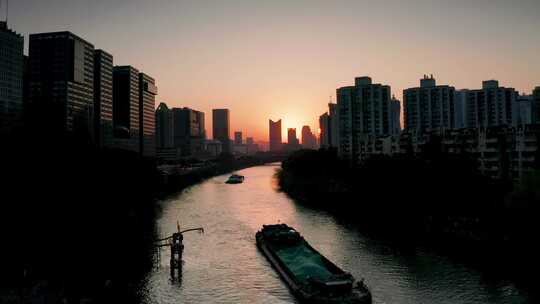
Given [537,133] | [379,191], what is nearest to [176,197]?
[379,191]

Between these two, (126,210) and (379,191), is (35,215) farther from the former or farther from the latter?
(379,191)

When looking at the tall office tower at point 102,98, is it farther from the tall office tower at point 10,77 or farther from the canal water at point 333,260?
the canal water at point 333,260

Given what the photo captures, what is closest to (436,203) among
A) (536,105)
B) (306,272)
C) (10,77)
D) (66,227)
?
(306,272)

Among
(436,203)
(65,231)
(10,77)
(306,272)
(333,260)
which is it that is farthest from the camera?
(10,77)

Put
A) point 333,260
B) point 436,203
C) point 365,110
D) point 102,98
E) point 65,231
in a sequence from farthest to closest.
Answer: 1. point 102,98
2. point 365,110
3. point 436,203
4. point 65,231
5. point 333,260

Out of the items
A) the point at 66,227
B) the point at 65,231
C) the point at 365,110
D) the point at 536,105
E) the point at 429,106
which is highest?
the point at 536,105

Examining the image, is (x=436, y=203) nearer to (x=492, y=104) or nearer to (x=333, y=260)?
(x=333, y=260)

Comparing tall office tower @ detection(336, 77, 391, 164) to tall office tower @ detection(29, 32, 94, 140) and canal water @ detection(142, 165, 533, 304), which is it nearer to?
canal water @ detection(142, 165, 533, 304)

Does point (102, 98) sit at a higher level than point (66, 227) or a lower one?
higher

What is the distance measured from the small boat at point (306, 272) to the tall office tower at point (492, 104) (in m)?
98.4

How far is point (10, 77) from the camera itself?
120688 millimetres

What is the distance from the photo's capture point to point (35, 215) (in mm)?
41531

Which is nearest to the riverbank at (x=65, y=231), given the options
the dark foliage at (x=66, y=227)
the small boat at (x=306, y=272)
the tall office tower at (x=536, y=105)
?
the dark foliage at (x=66, y=227)

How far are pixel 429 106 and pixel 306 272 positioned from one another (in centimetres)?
10826
